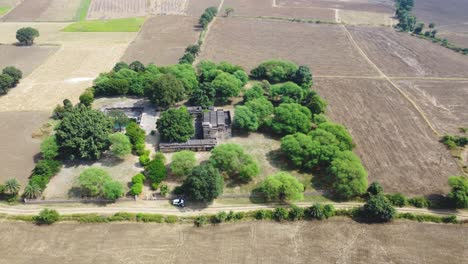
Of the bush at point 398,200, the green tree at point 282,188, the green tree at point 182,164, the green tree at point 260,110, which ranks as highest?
the green tree at point 260,110

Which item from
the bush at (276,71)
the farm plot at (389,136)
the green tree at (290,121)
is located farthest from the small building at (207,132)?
the farm plot at (389,136)

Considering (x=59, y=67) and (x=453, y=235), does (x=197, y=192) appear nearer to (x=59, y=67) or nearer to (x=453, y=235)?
(x=453, y=235)

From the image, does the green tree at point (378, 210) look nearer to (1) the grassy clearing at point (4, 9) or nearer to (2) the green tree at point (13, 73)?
(2) the green tree at point (13, 73)

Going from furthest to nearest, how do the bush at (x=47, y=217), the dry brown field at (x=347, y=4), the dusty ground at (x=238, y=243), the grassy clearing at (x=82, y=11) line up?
the dry brown field at (x=347, y=4), the grassy clearing at (x=82, y=11), the bush at (x=47, y=217), the dusty ground at (x=238, y=243)

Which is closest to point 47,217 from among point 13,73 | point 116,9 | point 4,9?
point 13,73

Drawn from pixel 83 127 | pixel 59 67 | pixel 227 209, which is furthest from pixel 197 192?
pixel 59 67

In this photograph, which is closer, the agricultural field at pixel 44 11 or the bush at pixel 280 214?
the bush at pixel 280 214
